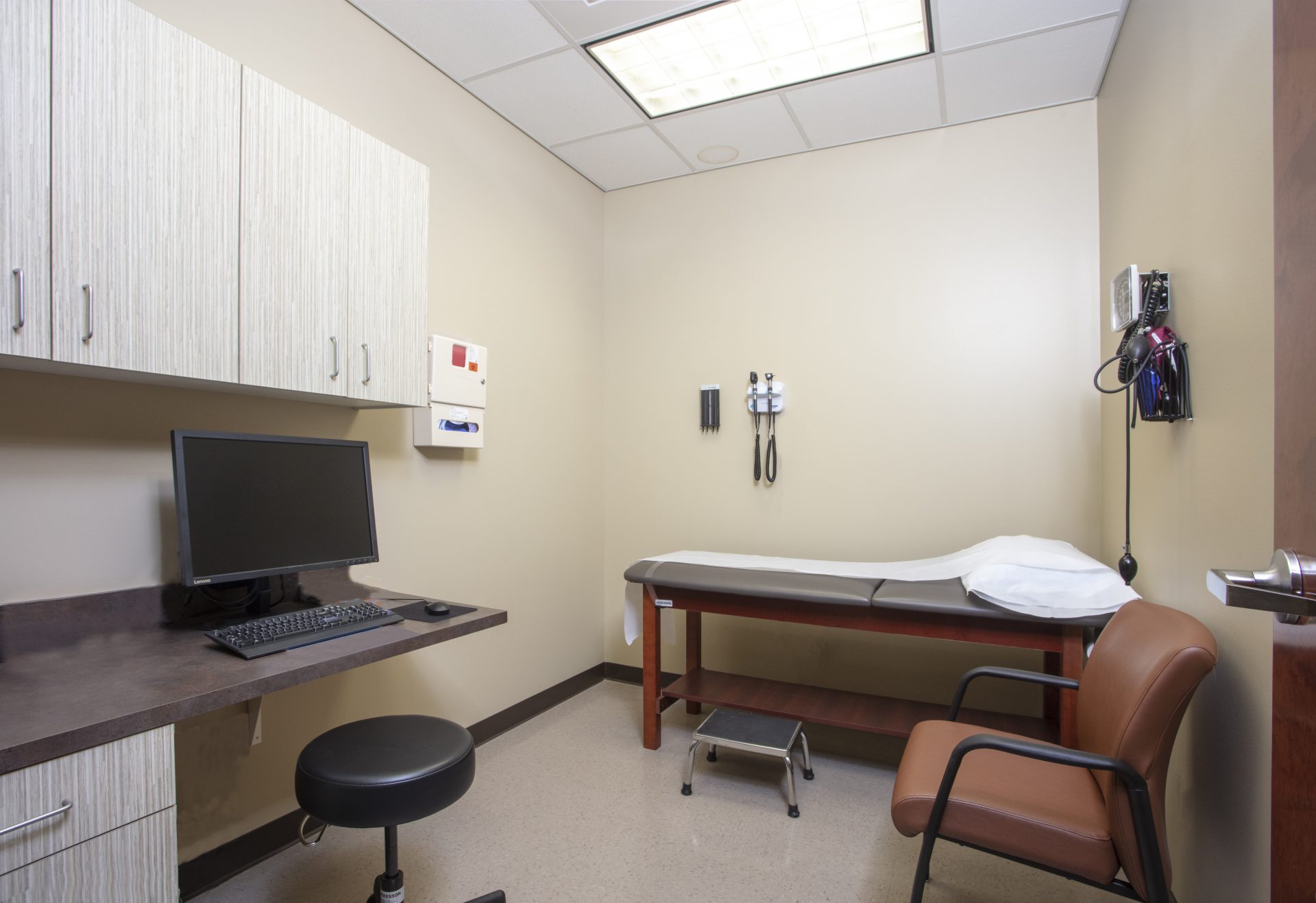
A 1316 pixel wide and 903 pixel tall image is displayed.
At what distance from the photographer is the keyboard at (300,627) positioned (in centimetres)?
152

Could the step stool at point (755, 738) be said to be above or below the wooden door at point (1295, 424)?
below

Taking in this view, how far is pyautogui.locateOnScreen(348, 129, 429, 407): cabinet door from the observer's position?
79.7 inches

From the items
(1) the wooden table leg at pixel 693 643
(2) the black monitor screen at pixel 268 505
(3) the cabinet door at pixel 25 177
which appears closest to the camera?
(3) the cabinet door at pixel 25 177

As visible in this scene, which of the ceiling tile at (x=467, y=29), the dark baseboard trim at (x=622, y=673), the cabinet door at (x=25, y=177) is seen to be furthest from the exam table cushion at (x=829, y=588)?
the ceiling tile at (x=467, y=29)

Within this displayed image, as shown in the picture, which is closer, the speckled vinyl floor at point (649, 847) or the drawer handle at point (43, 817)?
the drawer handle at point (43, 817)

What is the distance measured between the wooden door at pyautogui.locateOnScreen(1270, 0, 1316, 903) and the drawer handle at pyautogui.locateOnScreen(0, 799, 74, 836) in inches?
64.4

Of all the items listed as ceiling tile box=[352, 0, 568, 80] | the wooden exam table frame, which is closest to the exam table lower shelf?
the wooden exam table frame

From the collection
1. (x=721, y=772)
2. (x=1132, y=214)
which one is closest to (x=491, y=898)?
(x=721, y=772)

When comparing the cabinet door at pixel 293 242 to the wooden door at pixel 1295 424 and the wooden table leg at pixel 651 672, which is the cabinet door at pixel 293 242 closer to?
the wooden table leg at pixel 651 672

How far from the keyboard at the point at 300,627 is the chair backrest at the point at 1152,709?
1784 millimetres

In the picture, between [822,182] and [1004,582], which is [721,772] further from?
[822,182]

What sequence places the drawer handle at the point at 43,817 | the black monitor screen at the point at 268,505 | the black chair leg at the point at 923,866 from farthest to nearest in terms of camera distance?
the black monitor screen at the point at 268,505, the black chair leg at the point at 923,866, the drawer handle at the point at 43,817

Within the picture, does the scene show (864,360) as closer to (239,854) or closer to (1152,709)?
(1152,709)

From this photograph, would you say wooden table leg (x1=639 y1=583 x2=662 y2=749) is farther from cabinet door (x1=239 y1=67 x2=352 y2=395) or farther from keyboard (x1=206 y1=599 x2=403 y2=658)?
cabinet door (x1=239 y1=67 x2=352 y2=395)
